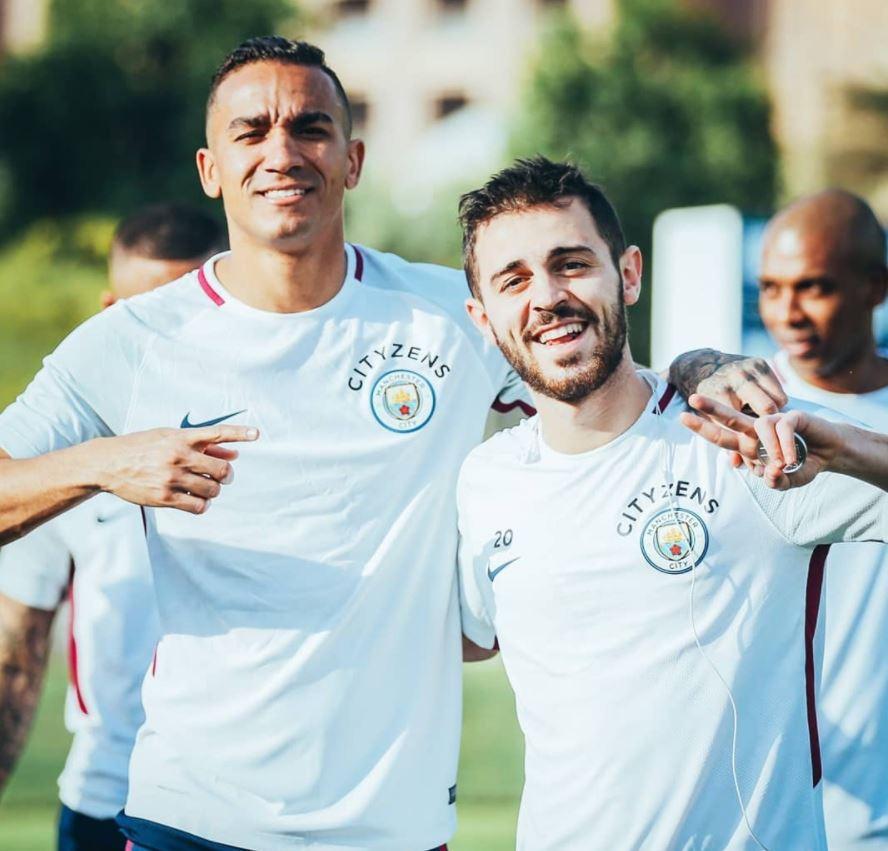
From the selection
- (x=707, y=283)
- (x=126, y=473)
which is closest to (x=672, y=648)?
(x=126, y=473)

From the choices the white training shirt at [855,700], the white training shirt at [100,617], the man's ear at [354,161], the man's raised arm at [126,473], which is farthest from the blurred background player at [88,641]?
the white training shirt at [855,700]

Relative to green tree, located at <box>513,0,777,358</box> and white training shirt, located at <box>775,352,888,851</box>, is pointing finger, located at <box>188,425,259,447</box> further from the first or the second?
green tree, located at <box>513,0,777,358</box>

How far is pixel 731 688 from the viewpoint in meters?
3.30

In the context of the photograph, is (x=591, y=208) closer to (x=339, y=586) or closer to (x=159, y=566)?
(x=339, y=586)

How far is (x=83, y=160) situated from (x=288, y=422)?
3206cm

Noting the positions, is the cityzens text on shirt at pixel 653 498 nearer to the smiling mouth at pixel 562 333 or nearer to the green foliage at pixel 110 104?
the smiling mouth at pixel 562 333

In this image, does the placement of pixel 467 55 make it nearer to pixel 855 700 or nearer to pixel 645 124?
pixel 645 124

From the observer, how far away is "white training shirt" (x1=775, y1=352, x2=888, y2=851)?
4086 mm

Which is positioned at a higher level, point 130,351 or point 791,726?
point 130,351

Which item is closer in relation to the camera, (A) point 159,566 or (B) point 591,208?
(B) point 591,208

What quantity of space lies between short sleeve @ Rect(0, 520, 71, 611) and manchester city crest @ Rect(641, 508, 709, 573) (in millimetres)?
2212

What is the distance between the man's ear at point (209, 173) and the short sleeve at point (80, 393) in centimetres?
45

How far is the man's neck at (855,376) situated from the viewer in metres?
4.68

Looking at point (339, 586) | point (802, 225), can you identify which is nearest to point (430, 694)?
point (339, 586)
